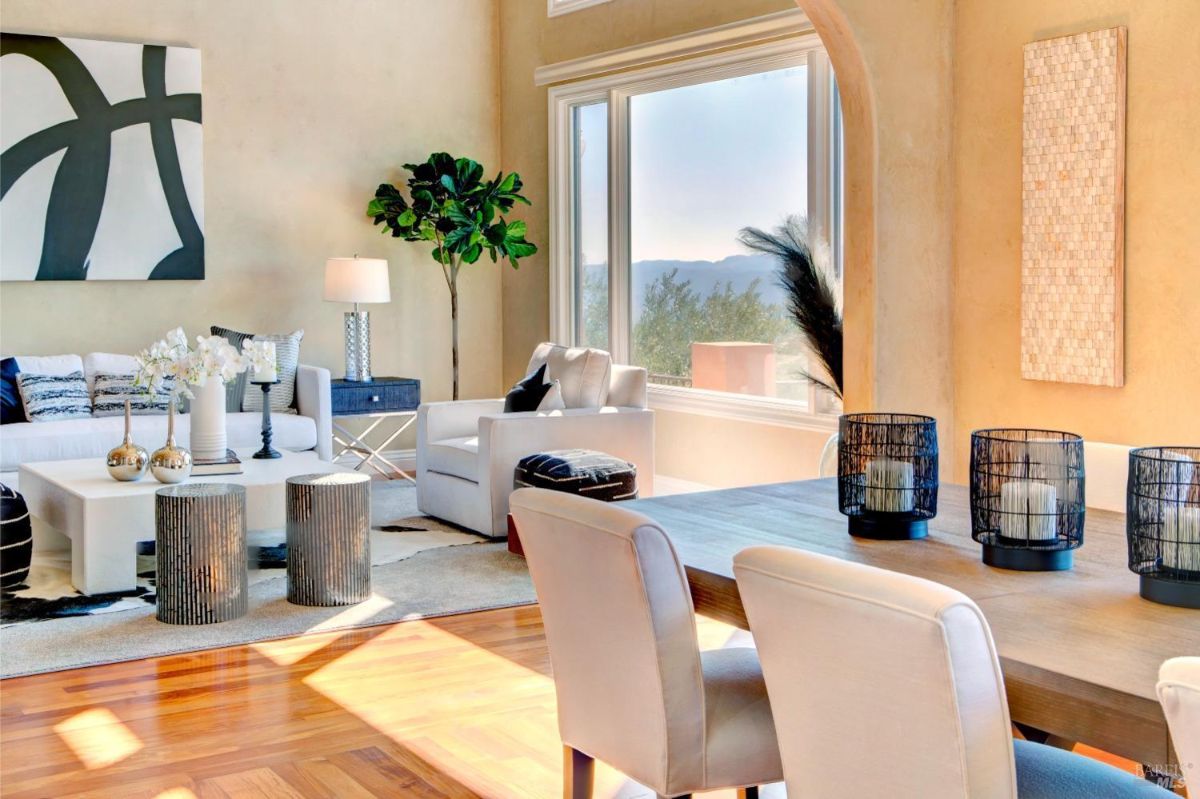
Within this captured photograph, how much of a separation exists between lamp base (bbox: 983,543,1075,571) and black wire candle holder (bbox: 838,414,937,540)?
268 mm

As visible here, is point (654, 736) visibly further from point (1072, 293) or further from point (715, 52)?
point (715, 52)

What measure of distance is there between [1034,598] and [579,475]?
373cm

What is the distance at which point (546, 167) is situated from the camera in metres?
8.40

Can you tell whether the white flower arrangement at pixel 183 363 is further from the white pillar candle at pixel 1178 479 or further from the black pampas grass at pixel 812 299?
the white pillar candle at pixel 1178 479

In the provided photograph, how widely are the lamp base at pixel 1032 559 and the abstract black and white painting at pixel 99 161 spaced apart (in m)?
6.36

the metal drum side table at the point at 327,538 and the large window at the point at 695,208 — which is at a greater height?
the large window at the point at 695,208

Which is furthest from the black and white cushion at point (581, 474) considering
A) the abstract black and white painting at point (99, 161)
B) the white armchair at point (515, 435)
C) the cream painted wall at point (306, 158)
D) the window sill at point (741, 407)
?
the abstract black and white painting at point (99, 161)

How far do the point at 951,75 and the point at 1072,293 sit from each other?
0.91 metres

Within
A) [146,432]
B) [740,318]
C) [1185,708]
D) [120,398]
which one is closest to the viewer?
[1185,708]

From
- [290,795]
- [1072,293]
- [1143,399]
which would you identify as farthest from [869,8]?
[290,795]

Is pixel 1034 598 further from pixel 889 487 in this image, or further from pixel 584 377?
pixel 584 377

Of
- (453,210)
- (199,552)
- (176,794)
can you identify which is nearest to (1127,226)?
Answer: (176,794)

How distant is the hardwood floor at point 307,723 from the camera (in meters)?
3.19

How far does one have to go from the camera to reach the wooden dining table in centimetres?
162
